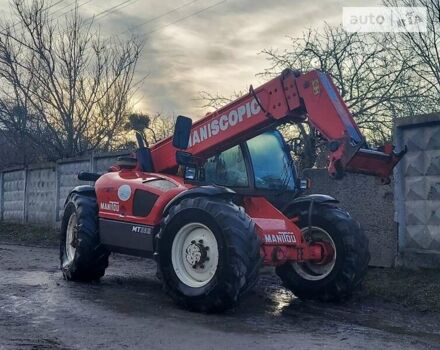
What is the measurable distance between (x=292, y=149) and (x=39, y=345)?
428 cm

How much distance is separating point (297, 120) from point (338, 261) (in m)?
1.70

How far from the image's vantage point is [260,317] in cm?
589

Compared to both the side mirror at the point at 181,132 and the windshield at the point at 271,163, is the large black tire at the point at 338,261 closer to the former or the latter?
the windshield at the point at 271,163

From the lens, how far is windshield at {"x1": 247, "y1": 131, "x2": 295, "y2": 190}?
24.1 ft

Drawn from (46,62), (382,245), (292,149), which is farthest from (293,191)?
(46,62)

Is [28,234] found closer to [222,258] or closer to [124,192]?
[124,192]

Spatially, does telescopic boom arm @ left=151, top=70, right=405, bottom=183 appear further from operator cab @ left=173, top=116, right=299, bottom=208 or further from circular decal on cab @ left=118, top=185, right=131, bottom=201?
circular decal on cab @ left=118, top=185, right=131, bottom=201

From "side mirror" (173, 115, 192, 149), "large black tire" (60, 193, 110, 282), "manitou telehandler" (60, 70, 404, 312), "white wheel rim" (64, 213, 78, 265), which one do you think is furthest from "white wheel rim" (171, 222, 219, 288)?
"white wheel rim" (64, 213, 78, 265)

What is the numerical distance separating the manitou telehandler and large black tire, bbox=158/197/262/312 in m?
0.01

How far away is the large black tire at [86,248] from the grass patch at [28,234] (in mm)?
6584

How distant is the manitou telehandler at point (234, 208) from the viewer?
231 inches

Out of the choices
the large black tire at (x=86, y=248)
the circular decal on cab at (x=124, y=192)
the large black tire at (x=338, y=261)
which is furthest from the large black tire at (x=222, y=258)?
the large black tire at (x=86, y=248)

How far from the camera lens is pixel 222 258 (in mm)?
5770

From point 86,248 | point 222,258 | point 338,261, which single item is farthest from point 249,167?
point 86,248
